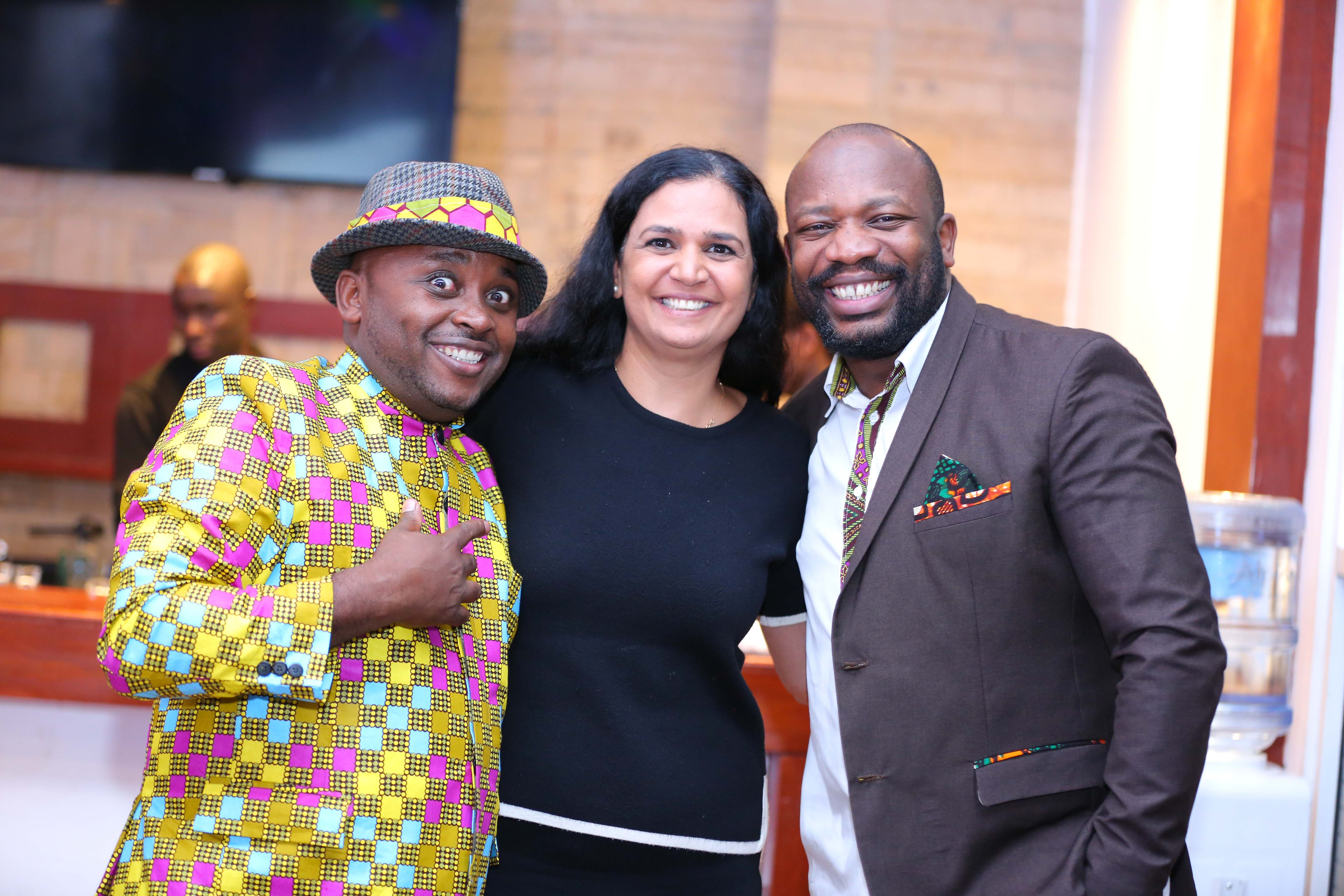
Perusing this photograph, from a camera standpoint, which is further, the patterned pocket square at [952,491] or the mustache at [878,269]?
the mustache at [878,269]

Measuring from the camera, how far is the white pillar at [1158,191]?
10.3 feet

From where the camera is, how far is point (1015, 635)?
1525 millimetres

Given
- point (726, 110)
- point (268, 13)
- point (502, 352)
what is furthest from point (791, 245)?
point (268, 13)

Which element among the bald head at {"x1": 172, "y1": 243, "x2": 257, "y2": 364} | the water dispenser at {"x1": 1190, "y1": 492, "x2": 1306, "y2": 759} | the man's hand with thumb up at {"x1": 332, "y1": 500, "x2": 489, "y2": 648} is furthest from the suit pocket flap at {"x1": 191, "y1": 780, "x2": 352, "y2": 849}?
the bald head at {"x1": 172, "y1": 243, "x2": 257, "y2": 364}

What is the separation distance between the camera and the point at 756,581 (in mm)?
1768

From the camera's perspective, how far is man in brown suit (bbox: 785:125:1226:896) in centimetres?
142

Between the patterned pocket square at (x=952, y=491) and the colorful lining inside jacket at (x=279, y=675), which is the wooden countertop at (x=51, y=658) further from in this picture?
the patterned pocket square at (x=952, y=491)

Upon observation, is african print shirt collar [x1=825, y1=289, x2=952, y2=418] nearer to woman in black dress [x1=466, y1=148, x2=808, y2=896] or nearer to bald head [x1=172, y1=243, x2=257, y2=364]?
woman in black dress [x1=466, y1=148, x2=808, y2=896]

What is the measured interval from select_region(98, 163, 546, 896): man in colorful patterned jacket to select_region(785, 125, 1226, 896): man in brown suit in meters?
0.56

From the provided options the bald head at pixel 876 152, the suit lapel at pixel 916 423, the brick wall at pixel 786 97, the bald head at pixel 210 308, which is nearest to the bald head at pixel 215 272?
the bald head at pixel 210 308

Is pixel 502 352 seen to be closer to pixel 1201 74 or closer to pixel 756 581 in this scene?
pixel 756 581

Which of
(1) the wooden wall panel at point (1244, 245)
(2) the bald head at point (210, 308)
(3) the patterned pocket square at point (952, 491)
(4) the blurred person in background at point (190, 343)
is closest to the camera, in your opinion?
(3) the patterned pocket square at point (952, 491)

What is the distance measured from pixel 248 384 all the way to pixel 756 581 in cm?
83

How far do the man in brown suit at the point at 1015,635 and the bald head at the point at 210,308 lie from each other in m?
2.84
